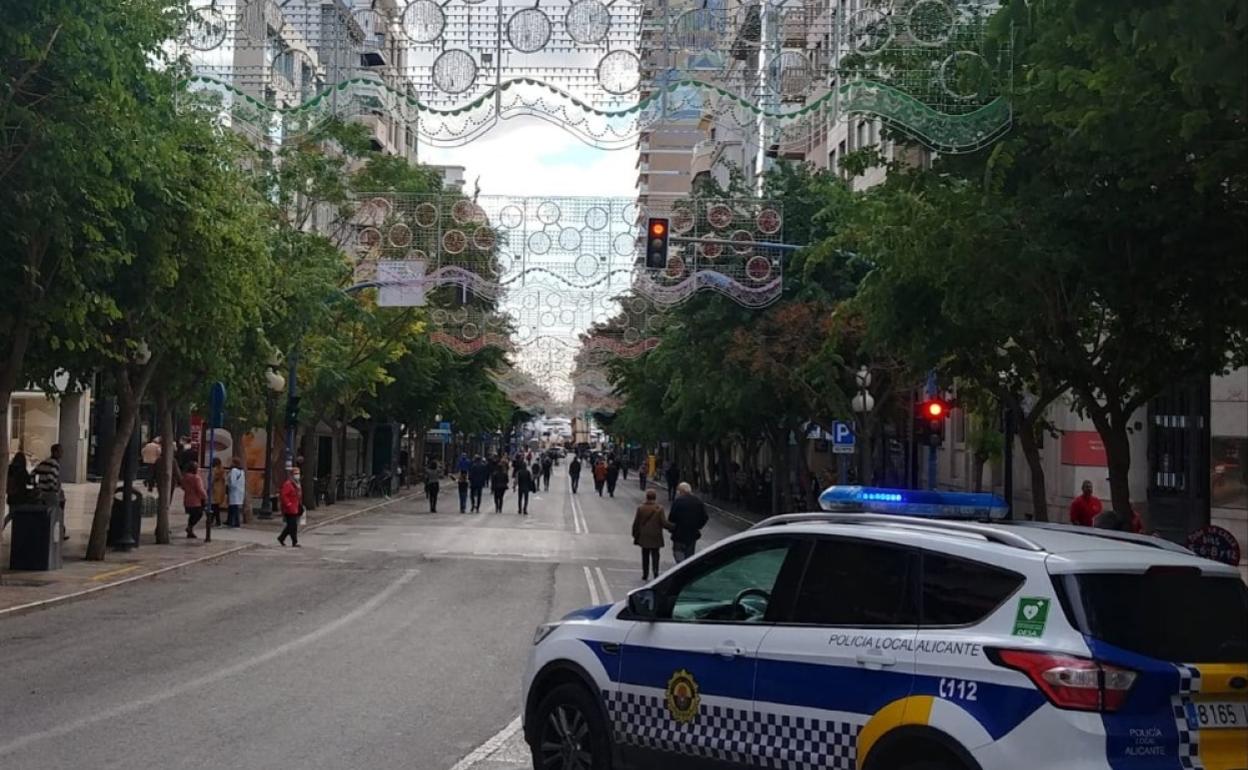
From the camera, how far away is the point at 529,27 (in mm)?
17906

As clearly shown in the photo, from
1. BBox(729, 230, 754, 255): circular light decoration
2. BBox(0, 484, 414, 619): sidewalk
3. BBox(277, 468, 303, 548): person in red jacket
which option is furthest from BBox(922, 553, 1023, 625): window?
BBox(729, 230, 754, 255): circular light decoration

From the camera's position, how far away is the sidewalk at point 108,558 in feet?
65.6

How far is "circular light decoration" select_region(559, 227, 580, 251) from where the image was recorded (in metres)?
31.0

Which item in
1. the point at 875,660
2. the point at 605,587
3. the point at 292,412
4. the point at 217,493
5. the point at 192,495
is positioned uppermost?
the point at 292,412

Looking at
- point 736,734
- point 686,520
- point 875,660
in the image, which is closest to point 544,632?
point 736,734

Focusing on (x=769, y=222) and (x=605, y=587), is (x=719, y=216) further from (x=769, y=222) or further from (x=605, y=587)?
(x=605, y=587)

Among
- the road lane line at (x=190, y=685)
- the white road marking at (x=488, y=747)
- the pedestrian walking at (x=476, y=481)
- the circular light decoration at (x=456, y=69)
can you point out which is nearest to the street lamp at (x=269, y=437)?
the pedestrian walking at (x=476, y=481)

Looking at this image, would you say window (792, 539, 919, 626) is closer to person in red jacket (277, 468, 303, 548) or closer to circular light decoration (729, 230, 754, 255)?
person in red jacket (277, 468, 303, 548)

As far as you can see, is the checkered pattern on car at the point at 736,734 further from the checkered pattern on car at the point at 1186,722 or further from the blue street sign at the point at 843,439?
the blue street sign at the point at 843,439

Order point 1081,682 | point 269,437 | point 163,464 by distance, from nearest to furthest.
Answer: point 1081,682 → point 163,464 → point 269,437

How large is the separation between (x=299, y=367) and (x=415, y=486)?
3839 centimetres

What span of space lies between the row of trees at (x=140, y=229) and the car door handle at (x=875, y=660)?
1154 centimetres

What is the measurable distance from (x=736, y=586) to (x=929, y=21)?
439 inches

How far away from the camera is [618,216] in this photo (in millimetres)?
30688
